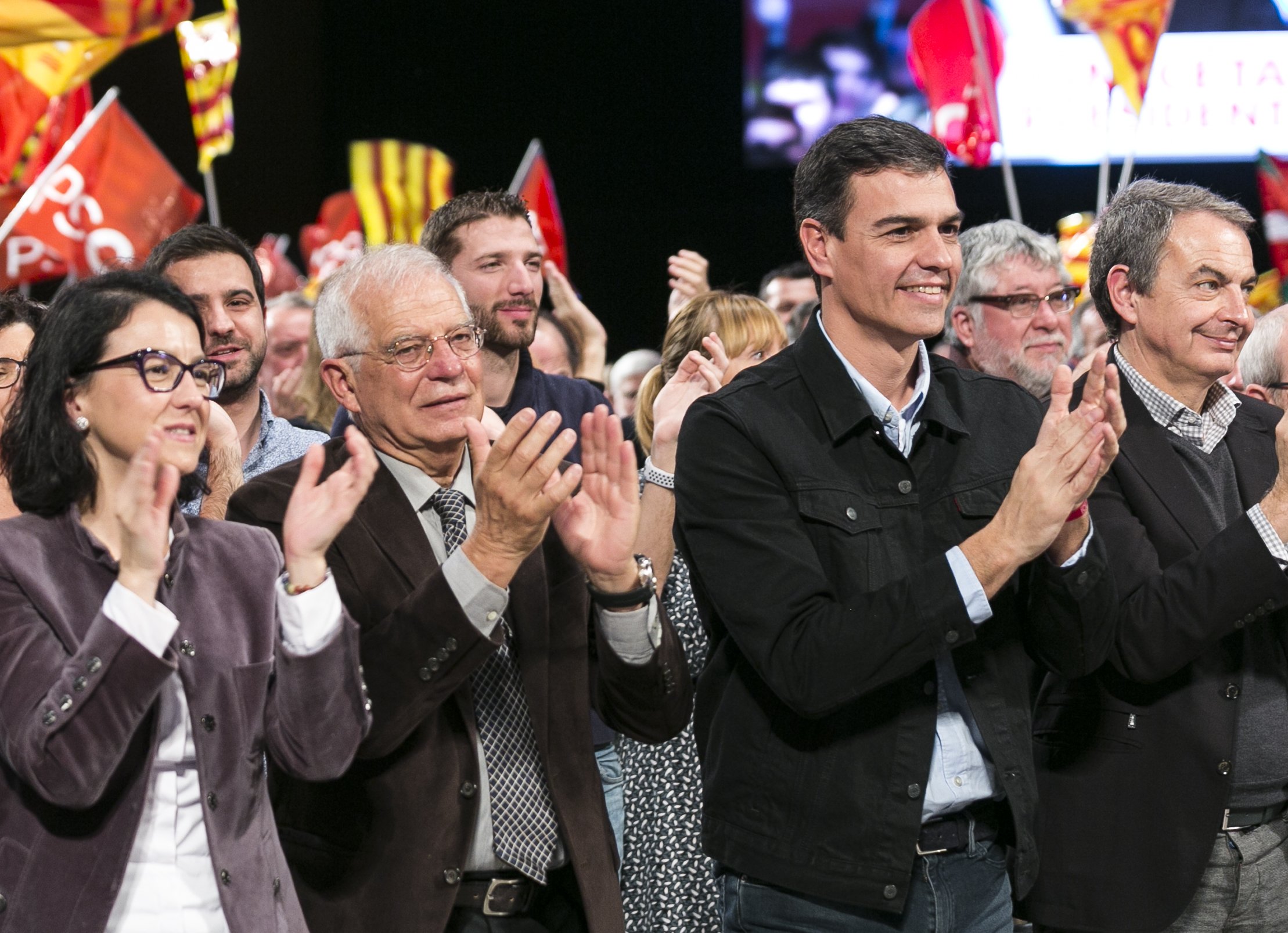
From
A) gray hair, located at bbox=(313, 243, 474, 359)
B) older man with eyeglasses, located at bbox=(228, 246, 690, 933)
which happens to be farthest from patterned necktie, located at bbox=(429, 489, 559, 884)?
gray hair, located at bbox=(313, 243, 474, 359)

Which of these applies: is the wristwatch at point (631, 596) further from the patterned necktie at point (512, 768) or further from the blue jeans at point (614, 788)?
the blue jeans at point (614, 788)

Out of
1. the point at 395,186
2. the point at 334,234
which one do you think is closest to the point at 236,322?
the point at 395,186

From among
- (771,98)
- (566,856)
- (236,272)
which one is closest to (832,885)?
(566,856)

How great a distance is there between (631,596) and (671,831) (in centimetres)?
126

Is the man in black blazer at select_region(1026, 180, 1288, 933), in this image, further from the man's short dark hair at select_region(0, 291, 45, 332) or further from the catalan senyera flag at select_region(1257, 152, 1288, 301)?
the catalan senyera flag at select_region(1257, 152, 1288, 301)

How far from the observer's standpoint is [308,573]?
189cm

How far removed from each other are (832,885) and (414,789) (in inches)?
22.5

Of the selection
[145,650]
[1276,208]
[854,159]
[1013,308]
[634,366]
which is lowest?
[634,366]

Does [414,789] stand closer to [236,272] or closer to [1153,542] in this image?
[1153,542]

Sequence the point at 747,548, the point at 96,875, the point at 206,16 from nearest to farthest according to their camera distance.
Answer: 1. the point at 96,875
2. the point at 747,548
3. the point at 206,16

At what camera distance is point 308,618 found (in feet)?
6.19

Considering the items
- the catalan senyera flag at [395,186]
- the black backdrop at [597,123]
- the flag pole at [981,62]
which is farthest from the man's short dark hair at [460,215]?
the black backdrop at [597,123]

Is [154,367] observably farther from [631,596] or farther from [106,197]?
[106,197]

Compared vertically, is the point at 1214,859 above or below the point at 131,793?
below
